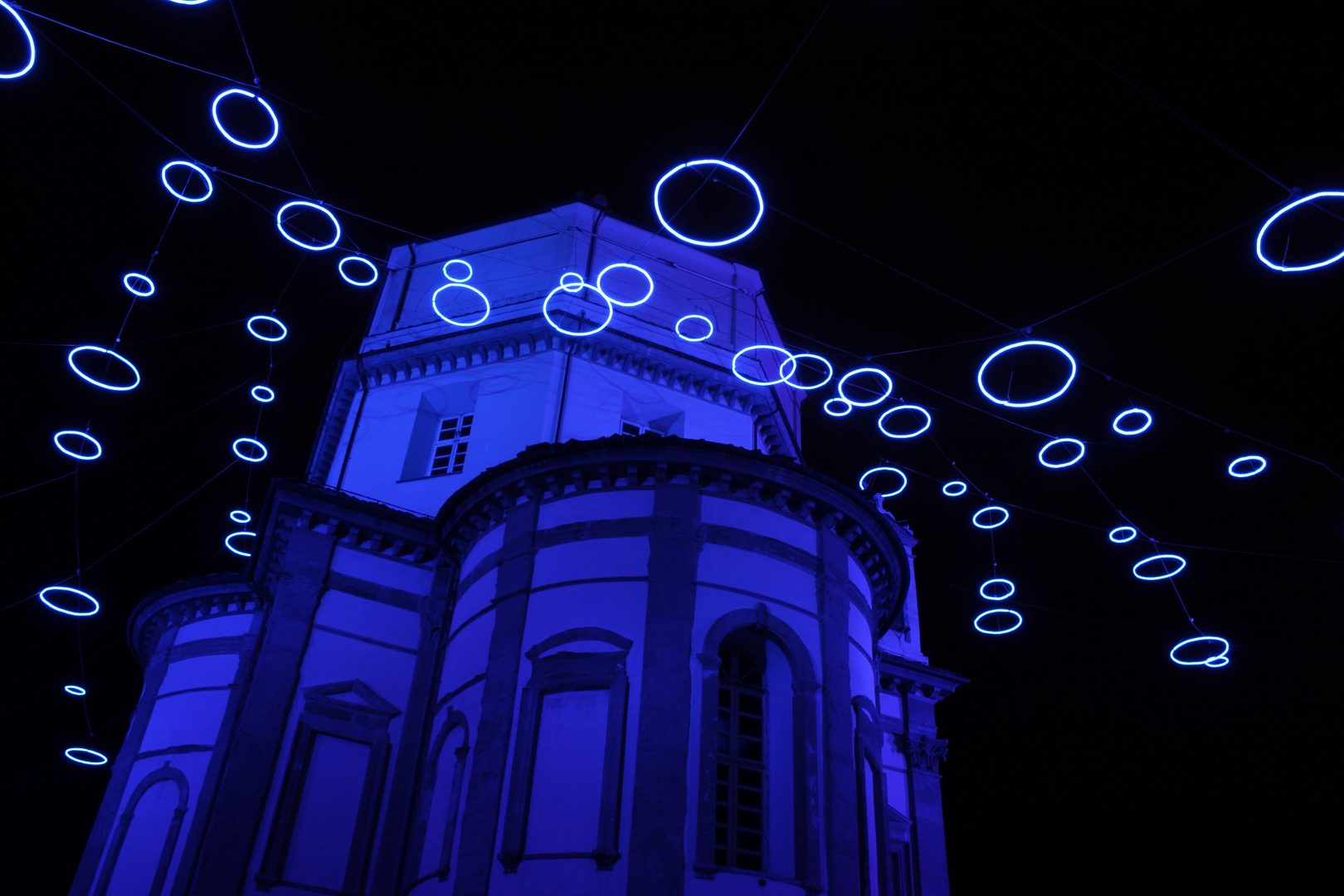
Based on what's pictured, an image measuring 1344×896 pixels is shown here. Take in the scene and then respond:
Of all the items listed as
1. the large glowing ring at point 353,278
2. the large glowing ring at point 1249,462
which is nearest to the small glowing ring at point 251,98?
the large glowing ring at point 353,278

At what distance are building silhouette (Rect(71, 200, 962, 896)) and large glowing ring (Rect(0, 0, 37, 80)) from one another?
8.13m

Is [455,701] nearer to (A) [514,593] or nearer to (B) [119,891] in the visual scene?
(A) [514,593]

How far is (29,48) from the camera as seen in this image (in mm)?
10688

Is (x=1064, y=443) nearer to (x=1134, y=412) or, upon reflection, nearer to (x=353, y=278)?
(x=1134, y=412)

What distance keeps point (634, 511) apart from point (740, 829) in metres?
5.88

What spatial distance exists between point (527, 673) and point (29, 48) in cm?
1137

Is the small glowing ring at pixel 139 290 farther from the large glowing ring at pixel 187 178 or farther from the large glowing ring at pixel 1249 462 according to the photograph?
the large glowing ring at pixel 1249 462

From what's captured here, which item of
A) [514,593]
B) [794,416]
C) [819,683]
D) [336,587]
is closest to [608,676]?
[514,593]

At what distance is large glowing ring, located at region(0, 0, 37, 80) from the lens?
1064cm

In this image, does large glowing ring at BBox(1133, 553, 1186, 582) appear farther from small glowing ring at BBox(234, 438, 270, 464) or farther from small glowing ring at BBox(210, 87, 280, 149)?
small glowing ring at BBox(234, 438, 270, 464)

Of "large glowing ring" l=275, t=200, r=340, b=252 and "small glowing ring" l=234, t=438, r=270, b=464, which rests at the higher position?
"large glowing ring" l=275, t=200, r=340, b=252

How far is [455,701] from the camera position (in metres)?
17.0

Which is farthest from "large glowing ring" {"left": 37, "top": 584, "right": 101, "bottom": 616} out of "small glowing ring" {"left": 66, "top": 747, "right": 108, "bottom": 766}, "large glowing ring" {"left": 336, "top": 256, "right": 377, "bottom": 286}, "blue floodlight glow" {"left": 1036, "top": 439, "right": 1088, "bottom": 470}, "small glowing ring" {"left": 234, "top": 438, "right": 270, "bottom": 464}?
"blue floodlight glow" {"left": 1036, "top": 439, "right": 1088, "bottom": 470}

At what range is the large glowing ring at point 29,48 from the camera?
34.9ft
